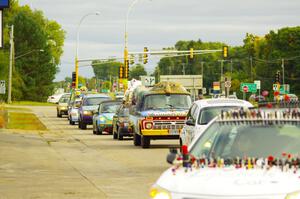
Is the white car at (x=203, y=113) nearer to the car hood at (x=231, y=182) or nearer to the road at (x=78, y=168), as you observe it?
the road at (x=78, y=168)

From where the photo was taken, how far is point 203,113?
2280 centimetres

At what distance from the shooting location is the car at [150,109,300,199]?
8.52 m

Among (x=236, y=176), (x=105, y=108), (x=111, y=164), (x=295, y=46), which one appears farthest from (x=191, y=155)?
(x=295, y=46)

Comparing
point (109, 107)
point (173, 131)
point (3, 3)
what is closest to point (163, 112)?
point (173, 131)

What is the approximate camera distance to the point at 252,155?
32.8ft

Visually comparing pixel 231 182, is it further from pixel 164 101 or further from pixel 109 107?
pixel 109 107

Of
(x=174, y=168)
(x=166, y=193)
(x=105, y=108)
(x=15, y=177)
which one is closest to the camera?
(x=166, y=193)

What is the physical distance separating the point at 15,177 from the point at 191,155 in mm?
10797

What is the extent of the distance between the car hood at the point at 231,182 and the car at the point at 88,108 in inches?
1621

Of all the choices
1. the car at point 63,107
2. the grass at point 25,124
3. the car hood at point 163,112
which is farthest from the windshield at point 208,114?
the car at point 63,107

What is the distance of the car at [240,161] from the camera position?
8.52 m

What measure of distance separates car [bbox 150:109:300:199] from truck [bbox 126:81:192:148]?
1964 centimetres

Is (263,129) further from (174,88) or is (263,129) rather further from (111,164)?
(174,88)

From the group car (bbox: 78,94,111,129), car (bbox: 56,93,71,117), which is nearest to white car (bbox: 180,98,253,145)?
car (bbox: 78,94,111,129)
